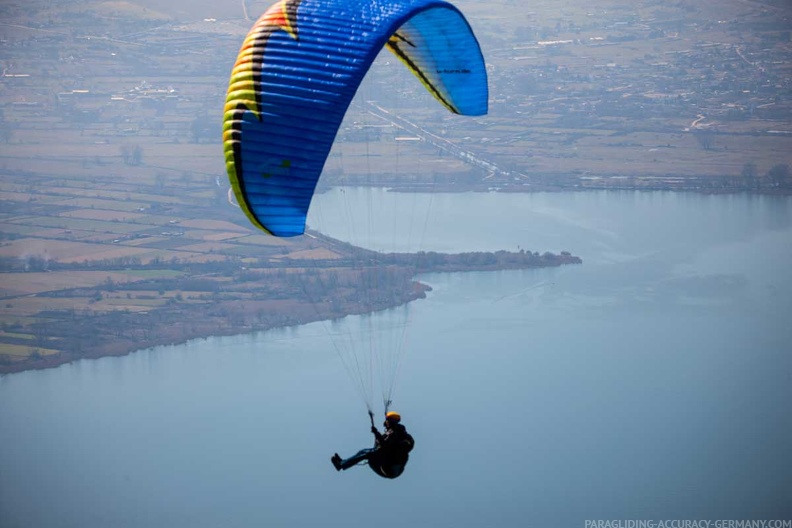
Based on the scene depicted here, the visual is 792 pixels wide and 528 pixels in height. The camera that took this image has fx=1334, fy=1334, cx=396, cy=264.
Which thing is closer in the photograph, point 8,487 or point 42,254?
point 8,487

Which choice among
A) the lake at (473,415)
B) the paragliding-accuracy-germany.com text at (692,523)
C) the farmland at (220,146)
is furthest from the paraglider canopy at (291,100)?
the farmland at (220,146)

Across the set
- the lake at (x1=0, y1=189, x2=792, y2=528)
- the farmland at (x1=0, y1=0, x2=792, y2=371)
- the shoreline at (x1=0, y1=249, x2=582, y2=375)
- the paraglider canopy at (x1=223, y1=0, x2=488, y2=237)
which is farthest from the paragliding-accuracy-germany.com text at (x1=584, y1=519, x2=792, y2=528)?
the paraglider canopy at (x1=223, y1=0, x2=488, y2=237)

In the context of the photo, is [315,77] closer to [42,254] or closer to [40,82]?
[42,254]

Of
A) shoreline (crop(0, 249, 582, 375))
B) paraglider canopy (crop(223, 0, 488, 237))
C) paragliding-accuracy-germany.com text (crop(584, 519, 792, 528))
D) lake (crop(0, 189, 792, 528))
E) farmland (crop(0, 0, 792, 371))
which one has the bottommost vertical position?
paragliding-accuracy-germany.com text (crop(584, 519, 792, 528))

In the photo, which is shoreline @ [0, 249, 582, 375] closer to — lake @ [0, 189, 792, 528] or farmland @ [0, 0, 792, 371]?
farmland @ [0, 0, 792, 371]

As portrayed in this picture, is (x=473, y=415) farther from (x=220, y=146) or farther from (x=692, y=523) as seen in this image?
(x=220, y=146)

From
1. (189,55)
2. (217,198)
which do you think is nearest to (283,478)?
(217,198)
